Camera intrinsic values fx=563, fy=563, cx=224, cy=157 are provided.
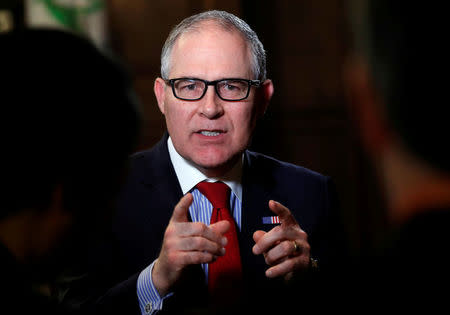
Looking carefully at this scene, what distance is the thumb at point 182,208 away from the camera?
152 centimetres

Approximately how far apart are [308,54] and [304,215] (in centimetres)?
233

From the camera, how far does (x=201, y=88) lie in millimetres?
1926

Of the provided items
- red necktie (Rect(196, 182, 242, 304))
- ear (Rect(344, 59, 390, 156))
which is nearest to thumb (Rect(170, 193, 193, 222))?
red necktie (Rect(196, 182, 242, 304))

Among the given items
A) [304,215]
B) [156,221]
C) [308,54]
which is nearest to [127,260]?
[156,221]

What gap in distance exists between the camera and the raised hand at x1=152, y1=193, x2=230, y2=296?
1.51 metres

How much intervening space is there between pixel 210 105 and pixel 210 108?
11mm

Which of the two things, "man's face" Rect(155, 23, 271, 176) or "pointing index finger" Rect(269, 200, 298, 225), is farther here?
"man's face" Rect(155, 23, 271, 176)

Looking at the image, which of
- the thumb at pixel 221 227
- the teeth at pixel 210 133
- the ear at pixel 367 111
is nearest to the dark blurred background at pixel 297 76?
the teeth at pixel 210 133

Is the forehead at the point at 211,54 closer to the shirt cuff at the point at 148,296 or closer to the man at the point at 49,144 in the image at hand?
the shirt cuff at the point at 148,296

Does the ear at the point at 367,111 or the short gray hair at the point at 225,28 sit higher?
the short gray hair at the point at 225,28

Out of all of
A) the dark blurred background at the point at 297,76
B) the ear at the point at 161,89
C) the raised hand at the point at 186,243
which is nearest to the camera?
the raised hand at the point at 186,243

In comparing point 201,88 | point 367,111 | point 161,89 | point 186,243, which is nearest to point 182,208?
point 186,243

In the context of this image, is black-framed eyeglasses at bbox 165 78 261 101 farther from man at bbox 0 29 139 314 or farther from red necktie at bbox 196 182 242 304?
man at bbox 0 29 139 314

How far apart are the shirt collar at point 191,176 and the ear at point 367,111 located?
1.18 metres
